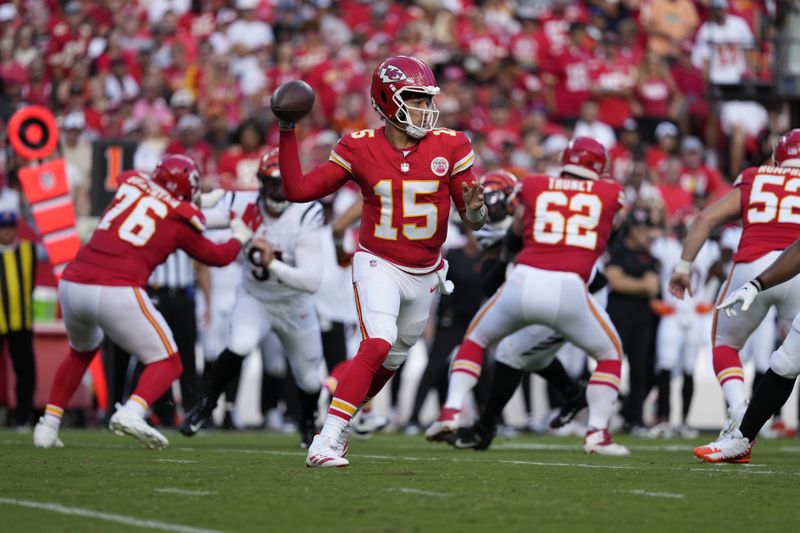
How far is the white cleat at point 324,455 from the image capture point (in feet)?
21.2

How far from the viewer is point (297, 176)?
666cm

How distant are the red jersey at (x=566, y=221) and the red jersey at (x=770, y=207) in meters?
0.81

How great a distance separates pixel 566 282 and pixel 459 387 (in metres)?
1.01

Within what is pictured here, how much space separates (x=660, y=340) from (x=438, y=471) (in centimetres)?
656

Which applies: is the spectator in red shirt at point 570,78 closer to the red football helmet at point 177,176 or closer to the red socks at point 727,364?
the red socks at point 727,364

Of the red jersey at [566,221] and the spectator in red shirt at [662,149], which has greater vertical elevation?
the spectator in red shirt at [662,149]

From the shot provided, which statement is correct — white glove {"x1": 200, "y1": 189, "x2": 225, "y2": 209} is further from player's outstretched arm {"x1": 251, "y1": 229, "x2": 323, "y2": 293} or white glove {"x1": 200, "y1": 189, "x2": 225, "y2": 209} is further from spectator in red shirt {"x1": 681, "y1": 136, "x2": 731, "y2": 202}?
spectator in red shirt {"x1": 681, "y1": 136, "x2": 731, "y2": 202}

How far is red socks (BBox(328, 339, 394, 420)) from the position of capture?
649cm

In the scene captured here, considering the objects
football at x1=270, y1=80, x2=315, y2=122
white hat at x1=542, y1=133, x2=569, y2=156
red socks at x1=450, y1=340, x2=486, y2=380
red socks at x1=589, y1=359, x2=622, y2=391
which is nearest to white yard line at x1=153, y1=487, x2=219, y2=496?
football at x1=270, y1=80, x2=315, y2=122

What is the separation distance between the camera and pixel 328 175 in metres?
6.74

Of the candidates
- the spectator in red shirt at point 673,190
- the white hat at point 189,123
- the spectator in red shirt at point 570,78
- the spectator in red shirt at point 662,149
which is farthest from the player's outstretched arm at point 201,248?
the spectator in red shirt at point 570,78

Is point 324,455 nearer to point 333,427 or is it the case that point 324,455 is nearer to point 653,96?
point 333,427

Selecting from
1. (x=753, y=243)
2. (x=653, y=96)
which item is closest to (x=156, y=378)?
(x=753, y=243)

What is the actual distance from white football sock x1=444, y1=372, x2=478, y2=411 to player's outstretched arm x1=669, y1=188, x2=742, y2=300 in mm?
1407
